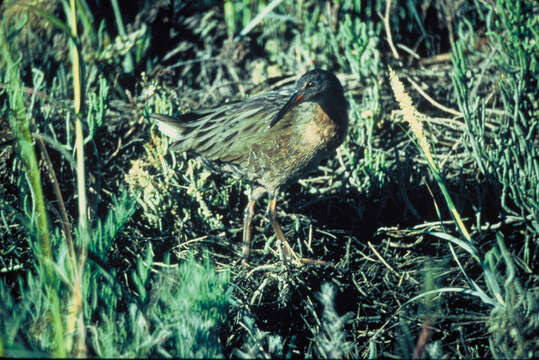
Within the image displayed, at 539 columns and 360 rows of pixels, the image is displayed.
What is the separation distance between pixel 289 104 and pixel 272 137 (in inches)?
9.5

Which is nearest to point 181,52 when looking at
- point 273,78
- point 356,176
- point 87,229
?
point 273,78

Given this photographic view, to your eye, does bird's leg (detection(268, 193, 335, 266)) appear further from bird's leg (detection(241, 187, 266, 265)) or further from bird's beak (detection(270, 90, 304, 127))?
bird's beak (detection(270, 90, 304, 127))

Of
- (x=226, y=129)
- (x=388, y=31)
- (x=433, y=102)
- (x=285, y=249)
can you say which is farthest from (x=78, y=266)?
(x=388, y=31)

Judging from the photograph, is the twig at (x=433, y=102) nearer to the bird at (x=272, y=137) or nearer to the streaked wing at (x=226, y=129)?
the bird at (x=272, y=137)

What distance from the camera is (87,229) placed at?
2.36 meters

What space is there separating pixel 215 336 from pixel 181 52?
11.5 ft

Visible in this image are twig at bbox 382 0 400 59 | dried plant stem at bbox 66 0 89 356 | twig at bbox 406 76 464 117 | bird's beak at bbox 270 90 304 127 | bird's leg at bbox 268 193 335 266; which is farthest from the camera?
twig at bbox 382 0 400 59

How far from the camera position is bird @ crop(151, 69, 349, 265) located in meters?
3.38

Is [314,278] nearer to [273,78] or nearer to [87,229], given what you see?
[87,229]

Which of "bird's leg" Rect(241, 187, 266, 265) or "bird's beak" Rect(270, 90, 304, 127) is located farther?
"bird's leg" Rect(241, 187, 266, 265)

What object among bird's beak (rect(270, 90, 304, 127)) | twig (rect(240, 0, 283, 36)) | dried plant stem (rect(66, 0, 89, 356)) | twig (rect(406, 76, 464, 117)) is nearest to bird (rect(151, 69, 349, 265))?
bird's beak (rect(270, 90, 304, 127))

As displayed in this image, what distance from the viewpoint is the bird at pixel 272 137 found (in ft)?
11.1

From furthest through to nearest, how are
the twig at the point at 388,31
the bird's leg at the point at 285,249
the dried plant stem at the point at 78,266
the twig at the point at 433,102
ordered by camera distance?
the twig at the point at 388,31
the twig at the point at 433,102
the bird's leg at the point at 285,249
the dried plant stem at the point at 78,266

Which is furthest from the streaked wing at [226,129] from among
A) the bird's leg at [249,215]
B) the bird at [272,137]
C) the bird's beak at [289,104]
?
the bird's leg at [249,215]
